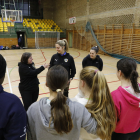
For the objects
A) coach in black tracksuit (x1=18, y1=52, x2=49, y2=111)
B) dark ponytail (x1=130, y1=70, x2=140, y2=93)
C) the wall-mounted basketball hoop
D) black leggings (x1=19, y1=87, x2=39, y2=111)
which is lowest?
black leggings (x1=19, y1=87, x2=39, y2=111)

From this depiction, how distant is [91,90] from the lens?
4.55ft

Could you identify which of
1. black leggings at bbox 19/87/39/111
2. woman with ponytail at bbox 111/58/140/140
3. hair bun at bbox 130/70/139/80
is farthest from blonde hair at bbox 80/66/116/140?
black leggings at bbox 19/87/39/111

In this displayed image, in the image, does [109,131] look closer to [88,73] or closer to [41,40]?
[88,73]

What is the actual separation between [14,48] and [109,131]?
1611 cm

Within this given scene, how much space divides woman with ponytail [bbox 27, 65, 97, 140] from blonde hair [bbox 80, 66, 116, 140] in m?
0.08

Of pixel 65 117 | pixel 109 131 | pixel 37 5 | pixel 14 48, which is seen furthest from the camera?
pixel 37 5

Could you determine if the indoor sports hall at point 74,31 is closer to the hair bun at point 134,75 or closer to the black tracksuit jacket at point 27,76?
the black tracksuit jacket at point 27,76

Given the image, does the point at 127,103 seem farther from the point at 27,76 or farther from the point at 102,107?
the point at 27,76

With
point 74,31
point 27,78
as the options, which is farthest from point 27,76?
point 74,31

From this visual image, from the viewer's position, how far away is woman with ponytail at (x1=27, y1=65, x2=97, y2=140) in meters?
1.11

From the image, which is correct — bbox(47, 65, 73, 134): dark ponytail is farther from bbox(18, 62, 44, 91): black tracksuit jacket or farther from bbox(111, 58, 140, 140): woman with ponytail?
bbox(18, 62, 44, 91): black tracksuit jacket

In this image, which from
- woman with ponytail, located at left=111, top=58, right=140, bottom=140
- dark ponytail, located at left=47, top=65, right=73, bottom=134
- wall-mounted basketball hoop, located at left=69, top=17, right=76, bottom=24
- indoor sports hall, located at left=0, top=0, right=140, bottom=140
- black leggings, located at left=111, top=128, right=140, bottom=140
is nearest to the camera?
dark ponytail, located at left=47, top=65, right=73, bottom=134

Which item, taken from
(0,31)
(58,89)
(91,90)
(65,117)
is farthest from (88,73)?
(0,31)

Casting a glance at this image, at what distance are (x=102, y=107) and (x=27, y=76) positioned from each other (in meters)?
1.85
